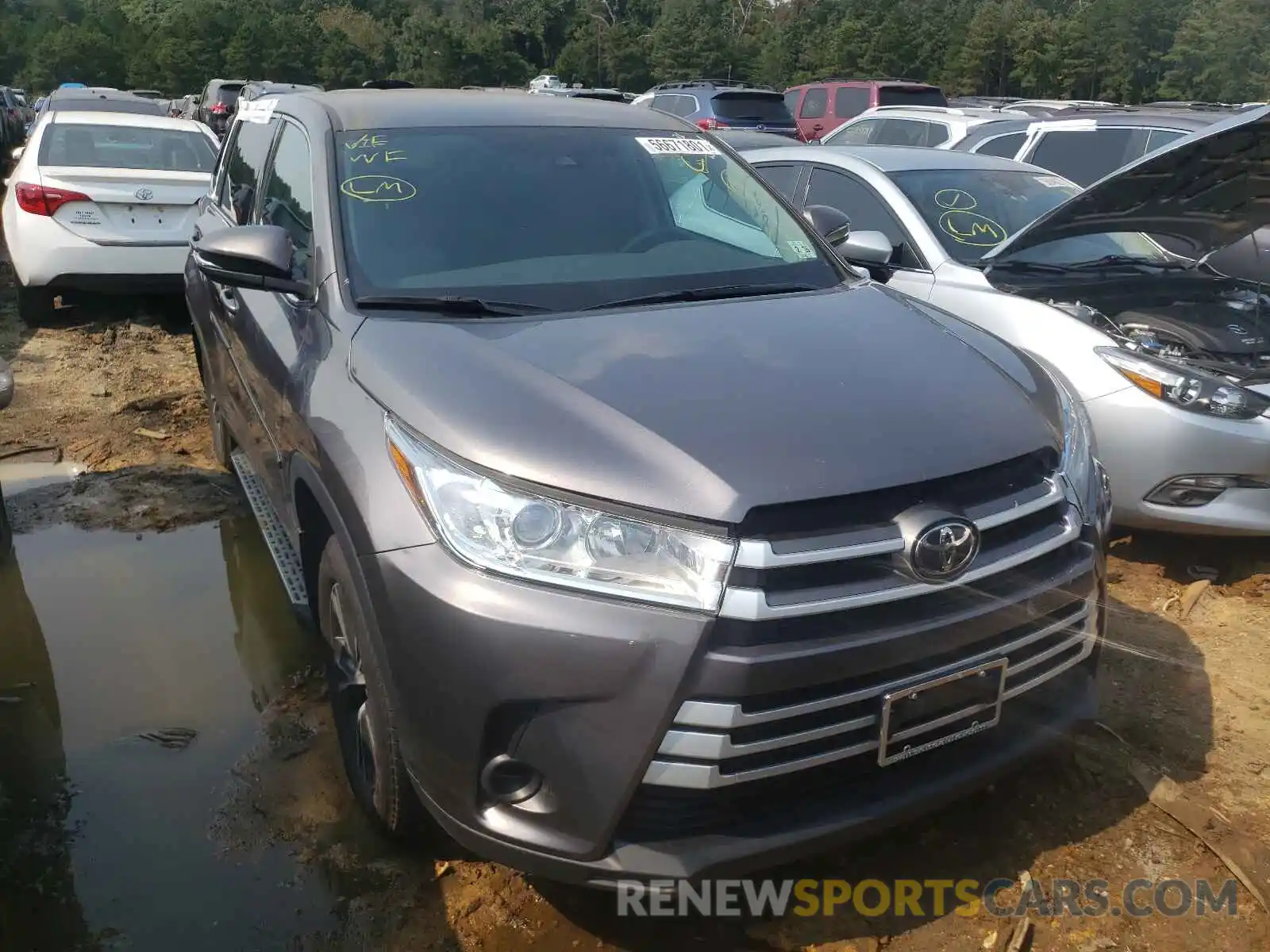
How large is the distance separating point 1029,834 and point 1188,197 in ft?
10.2

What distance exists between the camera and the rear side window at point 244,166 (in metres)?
4.19

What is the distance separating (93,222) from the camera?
755cm

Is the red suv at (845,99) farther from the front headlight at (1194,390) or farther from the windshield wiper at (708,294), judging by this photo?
the windshield wiper at (708,294)

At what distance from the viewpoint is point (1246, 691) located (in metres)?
3.50

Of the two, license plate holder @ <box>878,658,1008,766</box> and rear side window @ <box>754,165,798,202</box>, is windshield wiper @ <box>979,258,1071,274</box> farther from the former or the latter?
license plate holder @ <box>878,658,1008,766</box>

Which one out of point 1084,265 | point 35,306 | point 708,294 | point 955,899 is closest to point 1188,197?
point 1084,265

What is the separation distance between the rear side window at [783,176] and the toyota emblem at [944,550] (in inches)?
168

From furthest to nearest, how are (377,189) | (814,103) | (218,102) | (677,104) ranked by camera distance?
(218,102), (814,103), (677,104), (377,189)

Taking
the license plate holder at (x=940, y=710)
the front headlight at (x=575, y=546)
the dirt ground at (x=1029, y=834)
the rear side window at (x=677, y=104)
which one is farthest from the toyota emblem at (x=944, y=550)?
the rear side window at (x=677, y=104)

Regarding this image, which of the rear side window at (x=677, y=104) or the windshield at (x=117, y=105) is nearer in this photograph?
the windshield at (x=117, y=105)

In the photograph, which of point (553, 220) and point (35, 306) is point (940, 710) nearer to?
point (553, 220)

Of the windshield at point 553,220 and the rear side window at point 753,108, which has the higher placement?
the windshield at point 553,220

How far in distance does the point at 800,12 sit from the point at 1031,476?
65.3 m

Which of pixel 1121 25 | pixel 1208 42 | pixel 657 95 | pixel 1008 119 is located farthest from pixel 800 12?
pixel 1008 119
